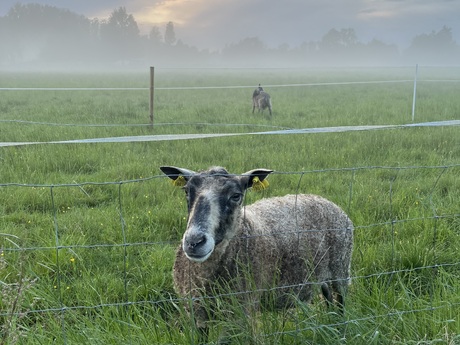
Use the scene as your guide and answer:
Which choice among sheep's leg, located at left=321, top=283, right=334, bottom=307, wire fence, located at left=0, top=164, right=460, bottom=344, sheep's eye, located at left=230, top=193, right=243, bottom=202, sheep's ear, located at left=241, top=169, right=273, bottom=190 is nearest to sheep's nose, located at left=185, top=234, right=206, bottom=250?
wire fence, located at left=0, top=164, right=460, bottom=344

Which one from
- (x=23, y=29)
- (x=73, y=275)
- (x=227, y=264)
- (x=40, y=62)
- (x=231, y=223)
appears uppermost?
(x=23, y=29)

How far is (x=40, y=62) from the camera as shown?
192000mm

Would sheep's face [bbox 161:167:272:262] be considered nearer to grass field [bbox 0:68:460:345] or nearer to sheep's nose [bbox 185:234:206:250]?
sheep's nose [bbox 185:234:206:250]

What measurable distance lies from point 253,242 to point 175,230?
1.88m

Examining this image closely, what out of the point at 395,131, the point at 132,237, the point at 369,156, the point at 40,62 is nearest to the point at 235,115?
the point at 395,131

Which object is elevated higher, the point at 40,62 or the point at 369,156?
the point at 40,62

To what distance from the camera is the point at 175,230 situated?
559 centimetres

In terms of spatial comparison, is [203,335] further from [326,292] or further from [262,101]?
[262,101]

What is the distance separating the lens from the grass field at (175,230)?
3.16m

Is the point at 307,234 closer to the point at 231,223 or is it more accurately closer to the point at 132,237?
the point at 231,223

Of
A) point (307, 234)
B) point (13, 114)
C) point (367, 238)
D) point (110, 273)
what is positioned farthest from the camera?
point (13, 114)

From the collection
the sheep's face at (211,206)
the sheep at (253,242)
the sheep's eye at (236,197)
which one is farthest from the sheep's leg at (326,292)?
the sheep's eye at (236,197)

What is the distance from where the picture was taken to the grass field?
3160mm

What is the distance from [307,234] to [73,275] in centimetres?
225
